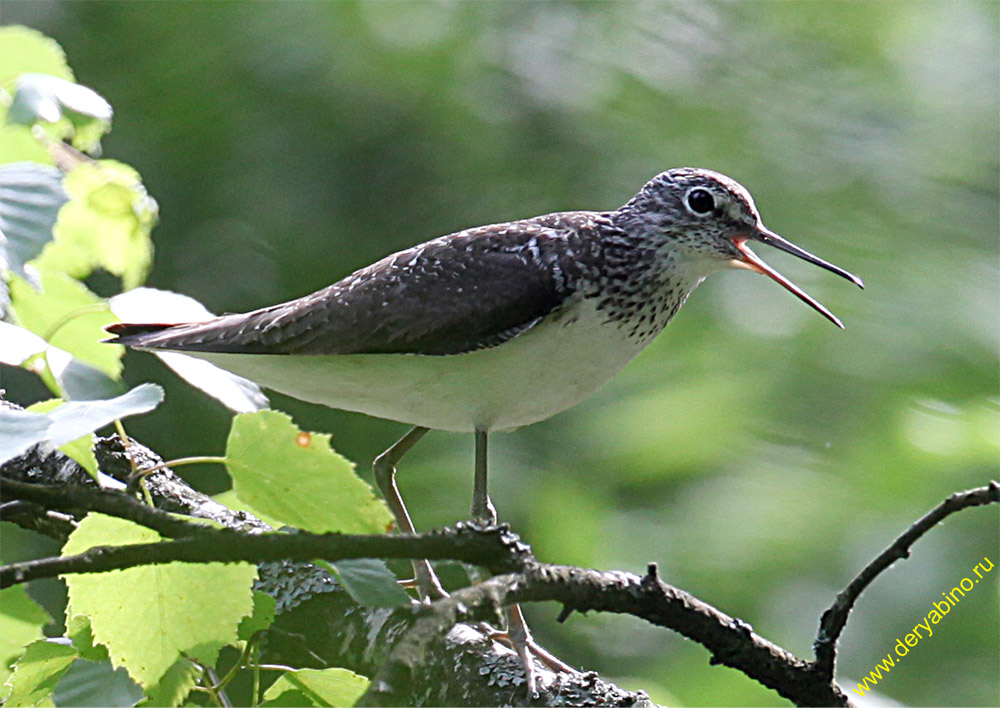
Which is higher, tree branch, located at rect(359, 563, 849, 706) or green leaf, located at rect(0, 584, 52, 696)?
tree branch, located at rect(359, 563, 849, 706)

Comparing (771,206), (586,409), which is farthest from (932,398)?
(586,409)

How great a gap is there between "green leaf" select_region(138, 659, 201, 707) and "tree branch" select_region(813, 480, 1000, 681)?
876 mm

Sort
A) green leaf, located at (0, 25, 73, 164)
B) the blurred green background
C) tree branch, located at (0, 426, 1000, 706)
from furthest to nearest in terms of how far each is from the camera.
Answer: the blurred green background
green leaf, located at (0, 25, 73, 164)
tree branch, located at (0, 426, 1000, 706)

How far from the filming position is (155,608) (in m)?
1.33

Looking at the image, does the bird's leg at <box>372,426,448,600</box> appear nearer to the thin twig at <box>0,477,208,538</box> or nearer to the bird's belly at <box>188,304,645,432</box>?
the bird's belly at <box>188,304,645,432</box>

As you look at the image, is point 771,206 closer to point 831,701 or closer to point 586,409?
point 586,409

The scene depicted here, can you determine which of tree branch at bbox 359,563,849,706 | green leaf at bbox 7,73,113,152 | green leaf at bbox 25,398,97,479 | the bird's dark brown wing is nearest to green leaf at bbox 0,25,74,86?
green leaf at bbox 7,73,113,152

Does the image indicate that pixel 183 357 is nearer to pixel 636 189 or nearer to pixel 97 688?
pixel 97 688

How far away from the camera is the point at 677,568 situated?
3.16 m

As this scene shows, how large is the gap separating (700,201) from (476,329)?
64 cm

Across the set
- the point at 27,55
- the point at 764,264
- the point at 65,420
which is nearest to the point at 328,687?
the point at 65,420

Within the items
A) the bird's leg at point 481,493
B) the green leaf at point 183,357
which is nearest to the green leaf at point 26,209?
the green leaf at point 183,357

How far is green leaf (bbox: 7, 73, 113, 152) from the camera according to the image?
1.81 metres

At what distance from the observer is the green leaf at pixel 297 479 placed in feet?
3.93
